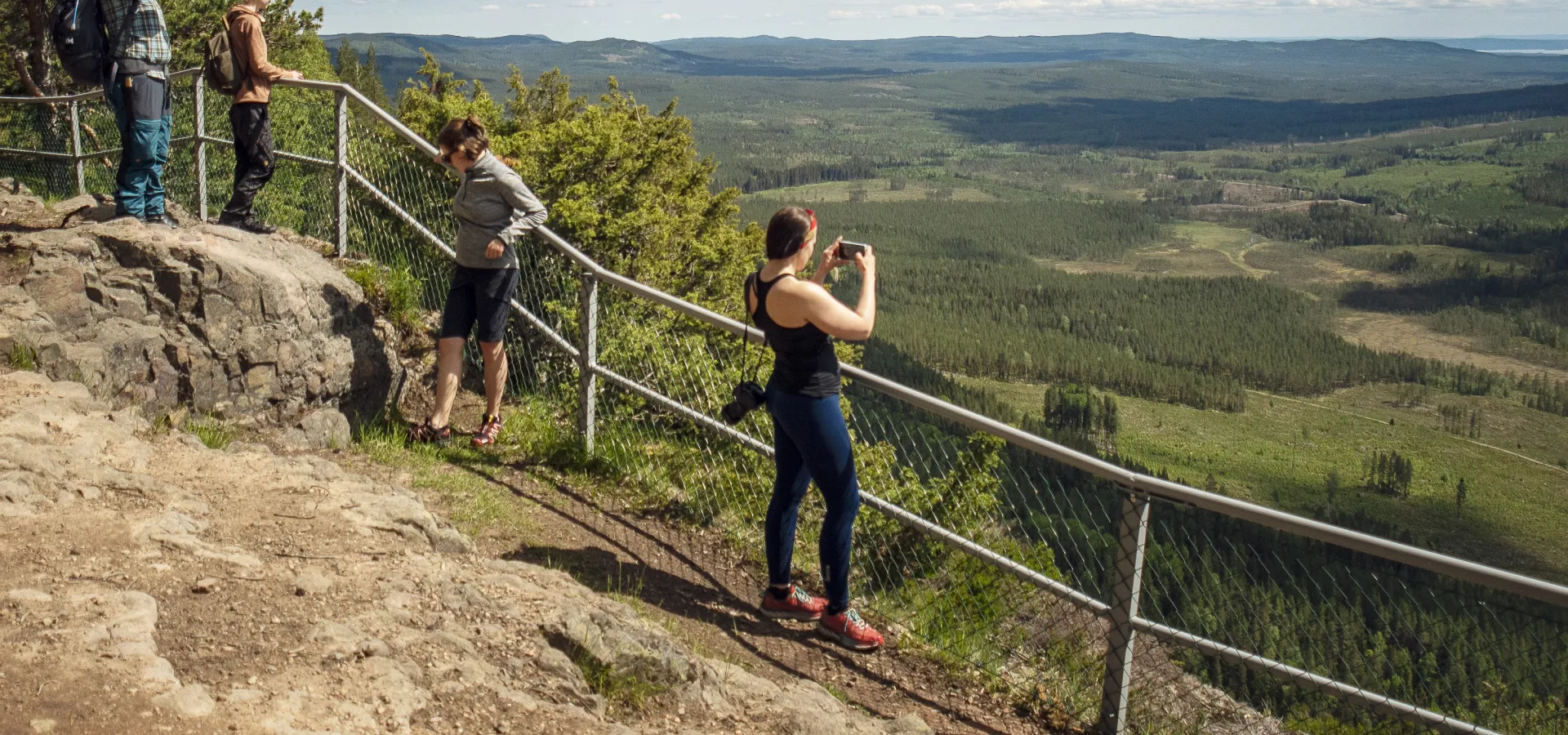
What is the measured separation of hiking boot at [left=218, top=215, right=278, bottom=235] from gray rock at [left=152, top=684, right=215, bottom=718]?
18.2 ft

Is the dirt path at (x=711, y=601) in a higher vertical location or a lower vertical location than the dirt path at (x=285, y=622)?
lower

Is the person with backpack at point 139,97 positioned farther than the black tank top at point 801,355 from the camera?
Yes

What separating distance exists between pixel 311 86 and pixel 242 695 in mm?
6761

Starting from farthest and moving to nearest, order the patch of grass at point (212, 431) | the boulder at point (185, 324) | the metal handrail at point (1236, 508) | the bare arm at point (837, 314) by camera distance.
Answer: the boulder at point (185, 324) < the patch of grass at point (212, 431) < the bare arm at point (837, 314) < the metal handrail at point (1236, 508)

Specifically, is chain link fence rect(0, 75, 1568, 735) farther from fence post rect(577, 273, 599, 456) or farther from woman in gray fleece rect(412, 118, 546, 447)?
woman in gray fleece rect(412, 118, 546, 447)

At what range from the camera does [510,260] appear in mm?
7172

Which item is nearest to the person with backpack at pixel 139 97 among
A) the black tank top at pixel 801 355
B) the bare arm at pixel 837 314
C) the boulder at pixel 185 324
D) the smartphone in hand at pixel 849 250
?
the boulder at pixel 185 324

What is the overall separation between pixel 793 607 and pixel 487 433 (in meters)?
2.69

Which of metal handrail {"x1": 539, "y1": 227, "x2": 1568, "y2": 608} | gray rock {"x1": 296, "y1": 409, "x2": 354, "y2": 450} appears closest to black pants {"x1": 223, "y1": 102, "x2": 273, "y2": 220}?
gray rock {"x1": 296, "y1": 409, "x2": 354, "y2": 450}

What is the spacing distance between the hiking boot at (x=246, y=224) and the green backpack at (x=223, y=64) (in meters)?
0.89

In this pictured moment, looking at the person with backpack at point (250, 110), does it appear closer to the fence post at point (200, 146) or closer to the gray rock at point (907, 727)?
the fence post at point (200, 146)

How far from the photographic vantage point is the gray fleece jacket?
697cm

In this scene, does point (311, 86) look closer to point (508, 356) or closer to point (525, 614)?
point (508, 356)

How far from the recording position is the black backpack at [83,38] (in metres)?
7.44
